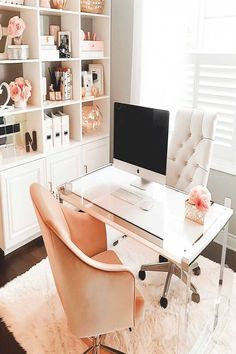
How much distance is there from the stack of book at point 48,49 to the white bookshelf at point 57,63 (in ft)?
0.14

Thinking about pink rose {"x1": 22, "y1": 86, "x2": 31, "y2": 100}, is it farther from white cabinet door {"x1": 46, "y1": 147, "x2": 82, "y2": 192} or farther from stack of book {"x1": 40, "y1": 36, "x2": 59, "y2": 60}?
white cabinet door {"x1": 46, "y1": 147, "x2": 82, "y2": 192}

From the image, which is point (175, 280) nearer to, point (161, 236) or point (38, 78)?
point (161, 236)

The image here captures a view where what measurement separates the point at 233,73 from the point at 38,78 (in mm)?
1474

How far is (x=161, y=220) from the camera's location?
1.85 meters

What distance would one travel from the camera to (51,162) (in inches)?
116

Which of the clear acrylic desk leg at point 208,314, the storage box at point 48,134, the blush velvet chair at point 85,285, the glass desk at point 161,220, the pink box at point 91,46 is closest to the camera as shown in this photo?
the blush velvet chair at point 85,285

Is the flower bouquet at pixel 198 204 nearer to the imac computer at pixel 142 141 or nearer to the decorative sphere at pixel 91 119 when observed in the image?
the imac computer at pixel 142 141

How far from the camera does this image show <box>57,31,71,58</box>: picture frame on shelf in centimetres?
296

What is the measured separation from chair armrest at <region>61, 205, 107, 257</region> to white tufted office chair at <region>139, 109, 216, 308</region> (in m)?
0.56

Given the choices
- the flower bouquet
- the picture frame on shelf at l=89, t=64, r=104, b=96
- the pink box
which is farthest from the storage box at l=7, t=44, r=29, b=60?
the flower bouquet

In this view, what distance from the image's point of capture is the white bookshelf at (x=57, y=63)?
263 cm

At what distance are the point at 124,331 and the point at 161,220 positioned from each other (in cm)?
71

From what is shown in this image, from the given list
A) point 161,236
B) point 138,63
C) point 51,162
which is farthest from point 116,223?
point 138,63

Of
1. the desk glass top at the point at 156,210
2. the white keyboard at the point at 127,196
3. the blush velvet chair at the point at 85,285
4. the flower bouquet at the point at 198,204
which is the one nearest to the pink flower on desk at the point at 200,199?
the flower bouquet at the point at 198,204
